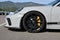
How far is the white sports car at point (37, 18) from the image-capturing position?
693cm

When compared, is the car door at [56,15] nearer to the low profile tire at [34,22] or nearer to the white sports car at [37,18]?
the white sports car at [37,18]

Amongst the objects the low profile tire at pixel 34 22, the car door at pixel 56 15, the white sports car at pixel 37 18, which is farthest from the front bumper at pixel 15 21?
the car door at pixel 56 15

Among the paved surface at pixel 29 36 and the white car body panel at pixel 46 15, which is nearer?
the paved surface at pixel 29 36

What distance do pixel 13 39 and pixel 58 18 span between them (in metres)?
1.99

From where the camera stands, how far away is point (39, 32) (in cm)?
707

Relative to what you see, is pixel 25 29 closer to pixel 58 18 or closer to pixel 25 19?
pixel 25 19

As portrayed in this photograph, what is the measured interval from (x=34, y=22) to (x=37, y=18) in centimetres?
17

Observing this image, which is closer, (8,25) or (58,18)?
(58,18)

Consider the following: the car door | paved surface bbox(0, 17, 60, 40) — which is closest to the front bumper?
paved surface bbox(0, 17, 60, 40)

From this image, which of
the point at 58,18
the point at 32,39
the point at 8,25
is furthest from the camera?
the point at 8,25

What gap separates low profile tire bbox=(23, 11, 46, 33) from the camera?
6.98 metres

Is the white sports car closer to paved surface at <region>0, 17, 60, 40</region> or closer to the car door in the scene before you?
the car door

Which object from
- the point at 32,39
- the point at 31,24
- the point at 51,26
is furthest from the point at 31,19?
the point at 32,39

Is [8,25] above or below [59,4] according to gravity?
below
